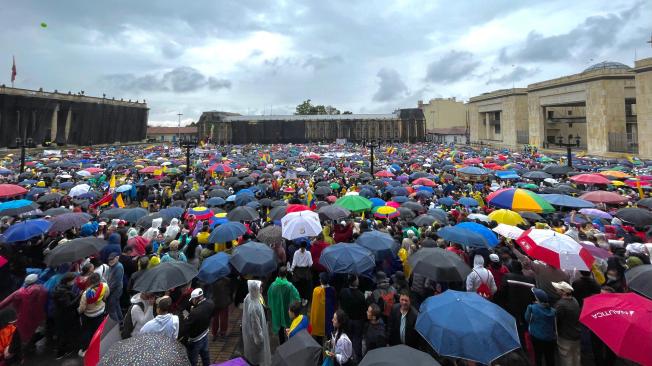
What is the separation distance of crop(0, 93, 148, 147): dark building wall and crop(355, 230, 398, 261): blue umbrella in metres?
58.9

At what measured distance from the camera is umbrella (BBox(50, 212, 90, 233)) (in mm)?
7531

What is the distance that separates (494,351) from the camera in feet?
9.58

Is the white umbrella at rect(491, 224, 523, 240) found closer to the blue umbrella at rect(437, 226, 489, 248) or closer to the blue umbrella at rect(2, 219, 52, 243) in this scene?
the blue umbrella at rect(437, 226, 489, 248)

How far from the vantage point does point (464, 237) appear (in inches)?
A: 232

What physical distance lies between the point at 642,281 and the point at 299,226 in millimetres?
5089

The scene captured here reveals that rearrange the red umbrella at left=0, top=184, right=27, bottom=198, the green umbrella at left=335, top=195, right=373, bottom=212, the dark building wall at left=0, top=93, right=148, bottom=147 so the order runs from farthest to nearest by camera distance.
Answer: the dark building wall at left=0, top=93, right=148, bottom=147 < the red umbrella at left=0, top=184, right=27, bottom=198 < the green umbrella at left=335, top=195, right=373, bottom=212

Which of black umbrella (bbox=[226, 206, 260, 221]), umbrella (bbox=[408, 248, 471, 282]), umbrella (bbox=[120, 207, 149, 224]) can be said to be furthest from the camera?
umbrella (bbox=[120, 207, 149, 224])

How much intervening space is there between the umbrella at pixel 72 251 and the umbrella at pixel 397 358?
527cm

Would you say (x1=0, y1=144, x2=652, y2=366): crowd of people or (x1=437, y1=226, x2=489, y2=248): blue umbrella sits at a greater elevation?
(x1=437, y1=226, x2=489, y2=248): blue umbrella

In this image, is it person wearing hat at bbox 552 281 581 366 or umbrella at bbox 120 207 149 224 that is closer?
person wearing hat at bbox 552 281 581 366

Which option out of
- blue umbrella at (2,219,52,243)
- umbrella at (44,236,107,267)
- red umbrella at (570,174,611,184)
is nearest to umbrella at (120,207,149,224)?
blue umbrella at (2,219,52,243)

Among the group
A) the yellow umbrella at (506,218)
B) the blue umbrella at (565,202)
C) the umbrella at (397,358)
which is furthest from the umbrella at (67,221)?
the blue umbrella at (565,202)

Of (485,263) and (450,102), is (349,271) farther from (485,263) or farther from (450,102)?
(450,102)

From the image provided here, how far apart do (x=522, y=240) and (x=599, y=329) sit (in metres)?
2.42
